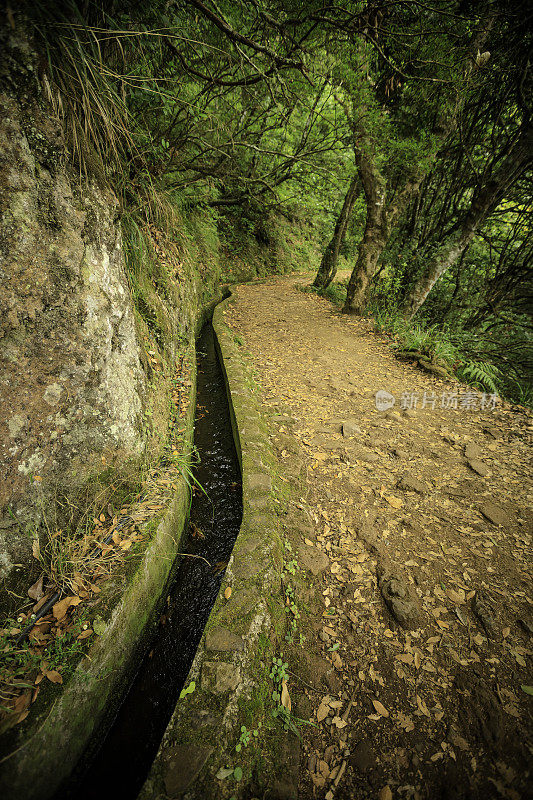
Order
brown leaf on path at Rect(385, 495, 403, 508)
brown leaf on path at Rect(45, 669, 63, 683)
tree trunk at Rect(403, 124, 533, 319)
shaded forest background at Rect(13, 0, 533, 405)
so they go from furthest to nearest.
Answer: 1. tree trunk at Rect(403, 124, 533, 319)
2. brown leaf on path at Rect(385, 495, 403, 508)
3. shaded forest background at Rect(13, 0, 533, 405)
4. brown leaf on path at Rect(45, 669, 63, 683)

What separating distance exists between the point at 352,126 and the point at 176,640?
26.3 ft

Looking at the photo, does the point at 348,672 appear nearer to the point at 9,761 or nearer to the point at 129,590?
the point at 129,590

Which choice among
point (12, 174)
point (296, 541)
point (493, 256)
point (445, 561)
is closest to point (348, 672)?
point (296, 541)

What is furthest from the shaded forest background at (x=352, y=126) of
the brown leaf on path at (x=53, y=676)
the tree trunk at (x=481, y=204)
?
the brown leaf on path at (x=53, y=676)

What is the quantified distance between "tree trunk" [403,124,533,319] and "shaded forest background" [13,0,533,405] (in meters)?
0.03

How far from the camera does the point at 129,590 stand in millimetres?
1859

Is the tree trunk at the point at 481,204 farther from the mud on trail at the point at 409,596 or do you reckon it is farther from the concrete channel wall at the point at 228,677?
the concrete channel wall at the point at 228,677

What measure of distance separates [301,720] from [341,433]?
257 centimetres

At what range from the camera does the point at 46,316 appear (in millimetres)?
1833

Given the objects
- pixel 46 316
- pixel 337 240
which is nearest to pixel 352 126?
pixel 337 240

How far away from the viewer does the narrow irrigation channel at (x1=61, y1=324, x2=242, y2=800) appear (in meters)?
1.63

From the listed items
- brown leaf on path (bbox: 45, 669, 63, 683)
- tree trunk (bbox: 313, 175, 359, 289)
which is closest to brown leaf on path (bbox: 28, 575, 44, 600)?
brown leaf on path (bbox: 45, 669, 63, 683)

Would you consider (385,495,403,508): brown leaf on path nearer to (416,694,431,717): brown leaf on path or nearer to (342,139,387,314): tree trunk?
(416,694,431,717): brown leaf on path

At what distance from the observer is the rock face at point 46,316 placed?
163 centimetres
